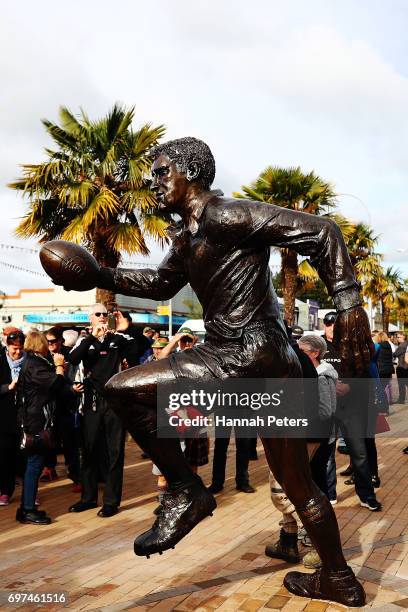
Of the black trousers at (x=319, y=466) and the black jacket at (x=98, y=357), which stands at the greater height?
the black jacket at (x=98, y=357)

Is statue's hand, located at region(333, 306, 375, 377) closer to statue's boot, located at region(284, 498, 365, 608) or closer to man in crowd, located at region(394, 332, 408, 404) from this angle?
statue's boot, located at region(284, 498, 365, 608)

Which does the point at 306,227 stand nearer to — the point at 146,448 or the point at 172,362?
the point at 172,362

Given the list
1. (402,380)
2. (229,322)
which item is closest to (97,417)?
(229,322)

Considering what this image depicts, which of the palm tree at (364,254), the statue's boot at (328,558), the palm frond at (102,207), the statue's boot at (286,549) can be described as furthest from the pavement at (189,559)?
the palm tree at (364,254)

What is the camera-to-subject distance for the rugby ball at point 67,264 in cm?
292

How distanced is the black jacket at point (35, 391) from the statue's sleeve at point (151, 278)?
291 centimetres

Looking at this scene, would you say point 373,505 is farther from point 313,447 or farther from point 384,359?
point 384,359

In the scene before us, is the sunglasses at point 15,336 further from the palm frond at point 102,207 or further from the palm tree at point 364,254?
the palm tree at point 364,254

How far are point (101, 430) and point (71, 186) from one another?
24.7ft

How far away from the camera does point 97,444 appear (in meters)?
6.19

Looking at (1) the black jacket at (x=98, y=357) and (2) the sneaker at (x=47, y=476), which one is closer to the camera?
(1) the black jacket at (x=98, y=357)

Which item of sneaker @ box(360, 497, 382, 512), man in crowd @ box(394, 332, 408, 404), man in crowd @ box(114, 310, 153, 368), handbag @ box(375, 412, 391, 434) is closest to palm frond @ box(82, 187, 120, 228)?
man in crowd @ box(114, 310, 153, 368)

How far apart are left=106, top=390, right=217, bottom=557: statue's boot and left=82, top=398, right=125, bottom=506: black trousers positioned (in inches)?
131

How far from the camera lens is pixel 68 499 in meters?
6.54
